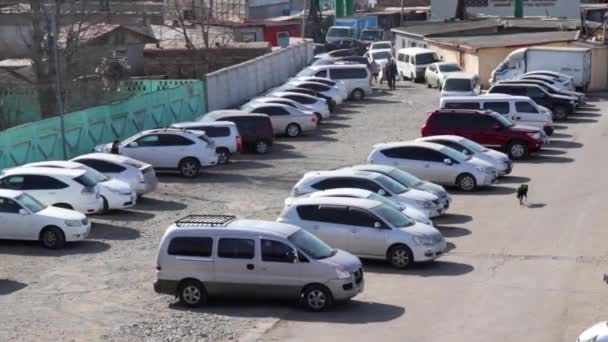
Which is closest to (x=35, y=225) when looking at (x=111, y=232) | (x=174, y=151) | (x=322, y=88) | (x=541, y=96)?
(x=111, y=232)

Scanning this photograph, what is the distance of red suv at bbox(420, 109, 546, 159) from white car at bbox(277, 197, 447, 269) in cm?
1384

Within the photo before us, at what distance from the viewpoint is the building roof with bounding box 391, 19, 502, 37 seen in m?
67.7

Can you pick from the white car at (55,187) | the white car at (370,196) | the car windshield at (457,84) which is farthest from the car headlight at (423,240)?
the car windshield at (457,84)

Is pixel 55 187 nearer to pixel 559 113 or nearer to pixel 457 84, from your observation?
pixel 559 113

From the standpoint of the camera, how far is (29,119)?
4484cm

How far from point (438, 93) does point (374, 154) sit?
24792 mm

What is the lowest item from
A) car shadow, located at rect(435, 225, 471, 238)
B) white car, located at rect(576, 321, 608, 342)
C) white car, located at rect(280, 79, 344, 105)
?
car shadow, located at rect(435, 225, 471, 238)

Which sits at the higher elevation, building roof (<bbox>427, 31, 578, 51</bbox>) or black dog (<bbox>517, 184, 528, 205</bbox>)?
building roof (<bbox>427, 31, 578, 51</bbox>)

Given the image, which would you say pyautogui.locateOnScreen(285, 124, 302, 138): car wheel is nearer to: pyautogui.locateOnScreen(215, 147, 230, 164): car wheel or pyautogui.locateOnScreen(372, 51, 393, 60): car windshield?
pyautogui.locateOnScreen(215, 147, 230, 164): car wheel

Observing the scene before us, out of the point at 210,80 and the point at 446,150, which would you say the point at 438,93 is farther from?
the point at 446,150

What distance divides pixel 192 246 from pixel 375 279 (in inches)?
153

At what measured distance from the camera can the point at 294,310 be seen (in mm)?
19375

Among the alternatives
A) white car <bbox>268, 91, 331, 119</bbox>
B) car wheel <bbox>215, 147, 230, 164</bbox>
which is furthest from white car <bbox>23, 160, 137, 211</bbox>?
white car <bbox>268, 91, 331, 119</bbox>

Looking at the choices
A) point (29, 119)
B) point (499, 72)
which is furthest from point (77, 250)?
point (499, 72)
